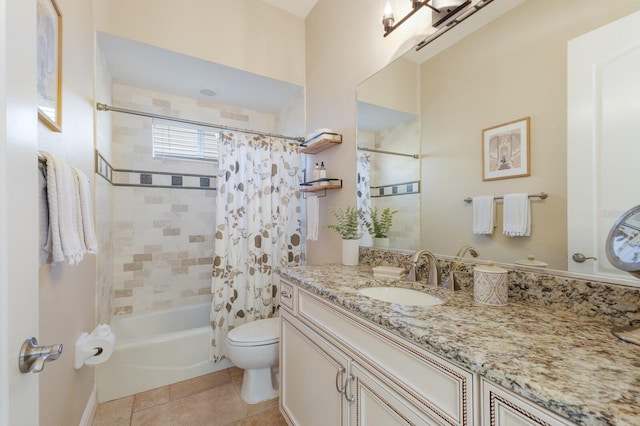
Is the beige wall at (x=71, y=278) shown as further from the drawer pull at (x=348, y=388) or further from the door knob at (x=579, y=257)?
the door knob at (x=579, y=257)

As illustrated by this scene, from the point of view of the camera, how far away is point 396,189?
155cm

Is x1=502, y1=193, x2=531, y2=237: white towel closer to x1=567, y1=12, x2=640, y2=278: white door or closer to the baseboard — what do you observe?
x1=567, y1=12, x2=640, y2=278: white door

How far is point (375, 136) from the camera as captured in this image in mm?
1688

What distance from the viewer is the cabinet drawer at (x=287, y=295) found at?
4.68 feet

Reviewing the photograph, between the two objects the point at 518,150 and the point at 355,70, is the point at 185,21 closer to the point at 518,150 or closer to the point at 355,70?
the point at 355,70

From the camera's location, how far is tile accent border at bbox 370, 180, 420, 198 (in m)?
1.44

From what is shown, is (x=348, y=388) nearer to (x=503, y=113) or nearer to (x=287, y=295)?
(x=287, y=295)

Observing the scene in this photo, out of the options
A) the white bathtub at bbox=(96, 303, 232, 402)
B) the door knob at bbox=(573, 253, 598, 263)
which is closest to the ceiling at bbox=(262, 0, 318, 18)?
A: the door knob at bbox=(573, 253, 598, 263)

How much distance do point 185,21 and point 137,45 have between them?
389mm

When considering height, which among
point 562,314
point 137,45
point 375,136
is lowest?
point 562,314

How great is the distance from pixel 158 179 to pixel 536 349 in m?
2.88

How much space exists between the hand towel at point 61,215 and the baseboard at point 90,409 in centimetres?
110

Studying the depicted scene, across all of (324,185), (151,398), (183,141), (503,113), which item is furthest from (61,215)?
(183,141)

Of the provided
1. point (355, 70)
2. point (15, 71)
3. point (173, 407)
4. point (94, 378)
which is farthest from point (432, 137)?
point (94, 378)
